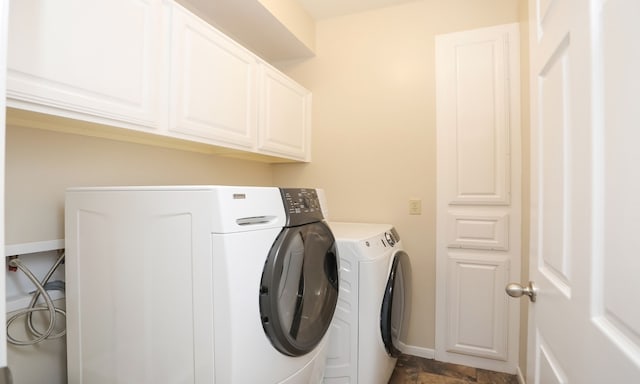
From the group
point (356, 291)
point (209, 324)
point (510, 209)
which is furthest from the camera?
point (510, 209)

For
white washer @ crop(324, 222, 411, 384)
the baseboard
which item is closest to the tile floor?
the baseboard

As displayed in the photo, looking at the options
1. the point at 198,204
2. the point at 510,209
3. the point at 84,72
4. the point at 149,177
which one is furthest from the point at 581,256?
the point at 149,177

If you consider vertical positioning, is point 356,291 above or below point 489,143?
below

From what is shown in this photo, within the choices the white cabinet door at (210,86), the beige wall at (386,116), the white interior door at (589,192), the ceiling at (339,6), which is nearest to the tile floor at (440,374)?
the beige wall at (386,116)

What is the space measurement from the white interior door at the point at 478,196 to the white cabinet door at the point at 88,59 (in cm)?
179

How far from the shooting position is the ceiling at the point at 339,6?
2.25m

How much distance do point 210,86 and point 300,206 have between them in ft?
2.67

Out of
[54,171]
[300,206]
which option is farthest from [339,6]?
[54,171]

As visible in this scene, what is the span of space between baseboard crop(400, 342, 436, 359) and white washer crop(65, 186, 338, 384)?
1264 millimetres

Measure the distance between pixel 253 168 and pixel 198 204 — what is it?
159 cm

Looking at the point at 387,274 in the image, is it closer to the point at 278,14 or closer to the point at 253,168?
the point at 253,168

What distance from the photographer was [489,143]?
2020 millimetres

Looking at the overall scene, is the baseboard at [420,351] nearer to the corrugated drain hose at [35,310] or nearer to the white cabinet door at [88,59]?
the corrugated drain hose at [35,310]

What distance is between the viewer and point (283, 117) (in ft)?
7.12
